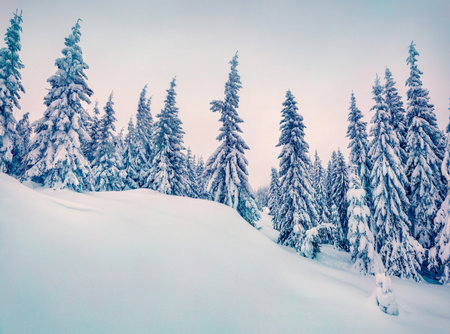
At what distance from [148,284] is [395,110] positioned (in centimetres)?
2577

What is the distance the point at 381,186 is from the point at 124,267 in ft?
67.7

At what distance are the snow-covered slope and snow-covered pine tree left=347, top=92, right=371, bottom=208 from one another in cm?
1424

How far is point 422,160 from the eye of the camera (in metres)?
17.9

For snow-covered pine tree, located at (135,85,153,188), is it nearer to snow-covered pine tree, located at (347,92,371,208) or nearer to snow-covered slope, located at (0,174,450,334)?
snow-covered slope, located at (0,174,450,334)

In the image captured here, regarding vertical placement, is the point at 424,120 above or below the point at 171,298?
above

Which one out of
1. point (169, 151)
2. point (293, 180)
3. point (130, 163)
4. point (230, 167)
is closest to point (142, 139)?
point (130, 163)

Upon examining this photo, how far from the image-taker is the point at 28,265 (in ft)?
11.5

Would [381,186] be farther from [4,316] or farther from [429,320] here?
[4,316]

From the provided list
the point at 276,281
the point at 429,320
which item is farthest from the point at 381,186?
the point at 276,281

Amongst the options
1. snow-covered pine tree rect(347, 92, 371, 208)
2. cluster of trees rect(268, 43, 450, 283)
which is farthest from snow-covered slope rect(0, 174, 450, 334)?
snow-covered pine tree rect(347, 92, 371, 208)

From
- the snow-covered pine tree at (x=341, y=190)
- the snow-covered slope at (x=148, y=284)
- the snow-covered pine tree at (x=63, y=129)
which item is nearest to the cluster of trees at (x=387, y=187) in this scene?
the snow-covered pine tree at (x=341, y=190)

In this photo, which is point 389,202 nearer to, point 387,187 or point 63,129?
point 387,187

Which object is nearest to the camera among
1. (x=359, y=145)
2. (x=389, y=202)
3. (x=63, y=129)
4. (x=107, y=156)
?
(x=63, y=129)

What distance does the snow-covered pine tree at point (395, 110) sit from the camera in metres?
20.3
